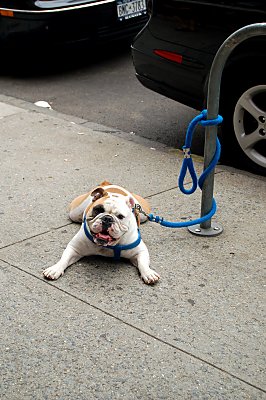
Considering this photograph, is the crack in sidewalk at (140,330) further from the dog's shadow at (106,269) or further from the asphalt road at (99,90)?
the asphalt road at (99,90)

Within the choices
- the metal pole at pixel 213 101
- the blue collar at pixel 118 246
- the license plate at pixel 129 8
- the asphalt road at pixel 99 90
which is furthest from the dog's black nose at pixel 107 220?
the license plate at pixel 129 8

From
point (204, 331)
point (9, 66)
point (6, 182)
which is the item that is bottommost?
point (9, 66)

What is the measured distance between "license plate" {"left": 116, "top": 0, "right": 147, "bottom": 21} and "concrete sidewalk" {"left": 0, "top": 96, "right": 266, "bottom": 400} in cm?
343

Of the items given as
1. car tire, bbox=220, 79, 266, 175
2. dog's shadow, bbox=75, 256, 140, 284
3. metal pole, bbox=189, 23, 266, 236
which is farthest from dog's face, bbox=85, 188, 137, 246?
car tire, bbox=220, 79, 266, 175

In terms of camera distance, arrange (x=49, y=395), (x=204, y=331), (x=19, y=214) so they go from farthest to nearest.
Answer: (x=19, y=214) → (x=204, y=331) → (x=49, y=395)

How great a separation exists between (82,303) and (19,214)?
4.08 feet

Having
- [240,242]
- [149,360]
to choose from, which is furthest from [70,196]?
[149,360]

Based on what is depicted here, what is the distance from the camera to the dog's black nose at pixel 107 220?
3768 mm

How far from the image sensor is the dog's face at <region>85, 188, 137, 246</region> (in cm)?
378

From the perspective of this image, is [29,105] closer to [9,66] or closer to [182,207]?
[9,66]

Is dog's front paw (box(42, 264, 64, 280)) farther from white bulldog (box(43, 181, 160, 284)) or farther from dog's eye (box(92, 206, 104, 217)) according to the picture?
dog's eye (box(92, 206, 104, 217))

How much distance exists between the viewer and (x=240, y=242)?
4348 mm

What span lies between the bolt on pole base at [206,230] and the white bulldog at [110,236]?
439 mm

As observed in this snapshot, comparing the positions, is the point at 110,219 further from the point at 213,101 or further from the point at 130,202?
the point at 213,101
